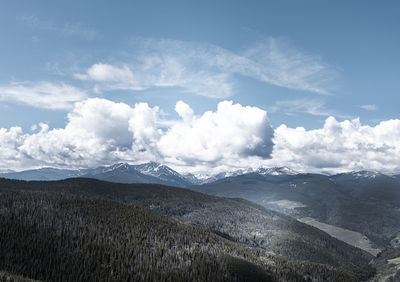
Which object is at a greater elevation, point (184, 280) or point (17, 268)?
point (17, 268)

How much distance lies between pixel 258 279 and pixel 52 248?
69.8m

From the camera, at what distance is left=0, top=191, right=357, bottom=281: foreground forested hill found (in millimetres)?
70562

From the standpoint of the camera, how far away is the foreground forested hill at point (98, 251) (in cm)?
7056

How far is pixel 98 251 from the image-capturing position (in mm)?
87500

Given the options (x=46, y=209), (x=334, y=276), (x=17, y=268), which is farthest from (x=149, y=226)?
(x=334, y=276)

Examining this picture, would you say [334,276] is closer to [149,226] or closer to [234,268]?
[234,268]

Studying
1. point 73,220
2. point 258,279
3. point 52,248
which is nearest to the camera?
point 52,248

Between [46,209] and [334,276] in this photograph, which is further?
[334,276]

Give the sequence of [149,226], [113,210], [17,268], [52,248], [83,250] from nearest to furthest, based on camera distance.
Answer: [17,268] → [52,248] → [83,250] → [149,226] → [113,210]

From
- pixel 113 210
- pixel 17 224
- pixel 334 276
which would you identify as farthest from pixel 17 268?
pixel 334 276

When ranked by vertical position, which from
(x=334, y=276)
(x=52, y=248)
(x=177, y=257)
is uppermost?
(x=52, y=248)

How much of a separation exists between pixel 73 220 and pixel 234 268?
67.1 meters

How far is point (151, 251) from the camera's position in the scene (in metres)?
101

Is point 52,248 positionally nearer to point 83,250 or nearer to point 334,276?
point 83,250
